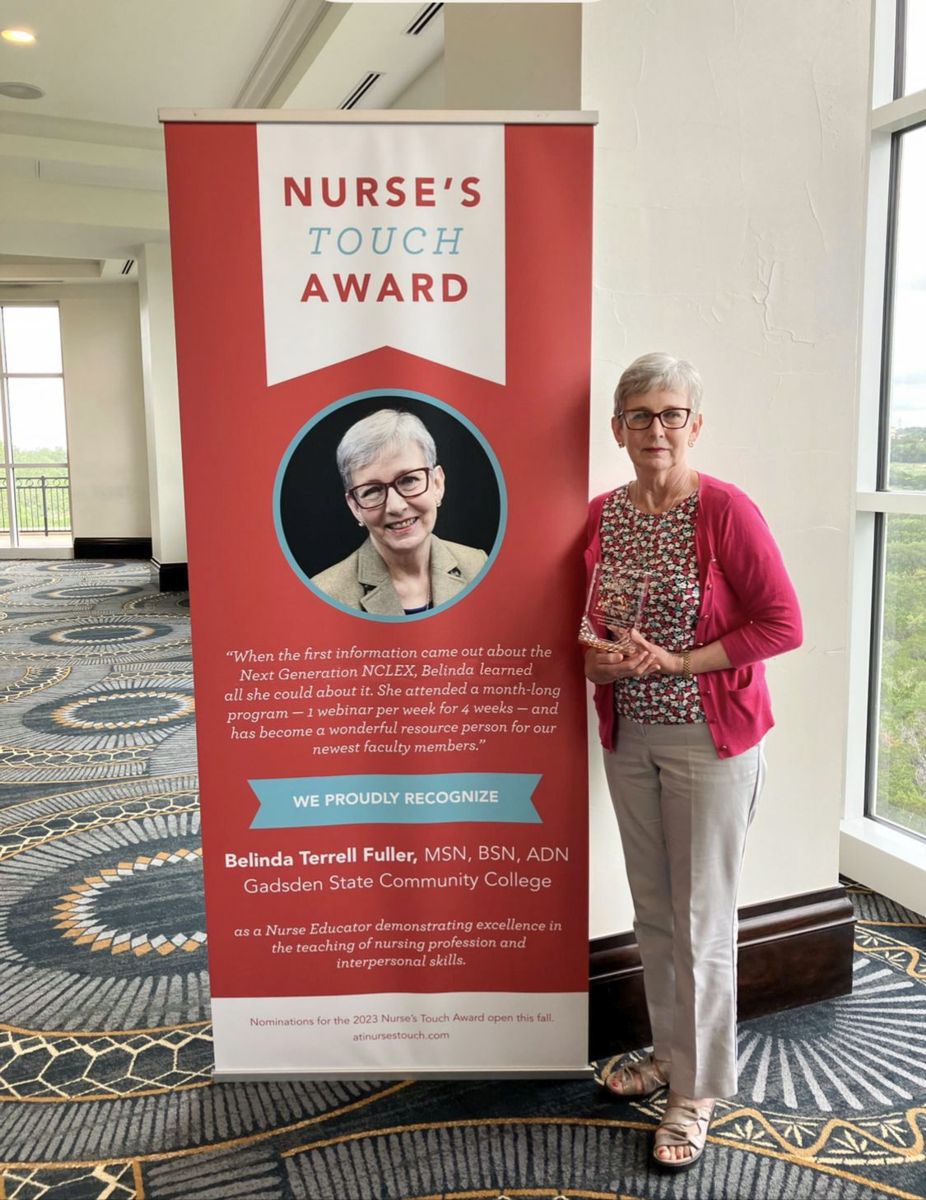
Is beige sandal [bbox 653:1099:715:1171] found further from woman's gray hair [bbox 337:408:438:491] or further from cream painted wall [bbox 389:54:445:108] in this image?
cream painted wall [bbox 389:54:445:108]

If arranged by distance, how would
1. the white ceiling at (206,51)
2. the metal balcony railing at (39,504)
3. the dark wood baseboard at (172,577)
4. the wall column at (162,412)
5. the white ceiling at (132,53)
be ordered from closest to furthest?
the white ceiling at (206,51)
the white ceiling at (132,53)
the wall column at (162,412)
the dark wood baseboard at (172,577)
the metal balcony railing at (39,504)

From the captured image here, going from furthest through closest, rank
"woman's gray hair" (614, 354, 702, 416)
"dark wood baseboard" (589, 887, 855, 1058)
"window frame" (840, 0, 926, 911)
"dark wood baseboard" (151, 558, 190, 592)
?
"dark wood baseboard" (151, 558, 190, 592)
"window frame" (840, 0, 926, 911)
"dark wood baseboard" (589, 887, 855, 1058)
"woman's gray hair" (614, 354, 702, 416)

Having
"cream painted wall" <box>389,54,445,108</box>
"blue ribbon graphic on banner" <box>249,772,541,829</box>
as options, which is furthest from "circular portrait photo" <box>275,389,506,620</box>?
"cream painted wall" <box>389,54,445,108</box>

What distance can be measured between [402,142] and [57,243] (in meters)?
9.05

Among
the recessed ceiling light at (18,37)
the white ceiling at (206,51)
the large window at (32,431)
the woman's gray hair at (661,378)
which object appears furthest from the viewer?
the large window at (32,431)

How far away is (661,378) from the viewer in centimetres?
202

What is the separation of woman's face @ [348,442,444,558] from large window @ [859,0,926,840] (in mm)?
1892

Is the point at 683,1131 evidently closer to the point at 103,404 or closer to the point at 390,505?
the point at 390,505

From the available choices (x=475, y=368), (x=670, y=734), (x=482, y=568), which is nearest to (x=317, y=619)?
(x=482, y=568)

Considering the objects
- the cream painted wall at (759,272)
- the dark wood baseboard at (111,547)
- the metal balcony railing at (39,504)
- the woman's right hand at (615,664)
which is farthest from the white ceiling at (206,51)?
the metal balcony railing at (39,504)

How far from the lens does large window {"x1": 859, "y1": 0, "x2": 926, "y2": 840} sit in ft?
10.7

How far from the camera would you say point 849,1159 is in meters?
2.12

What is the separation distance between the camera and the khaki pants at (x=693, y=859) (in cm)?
209

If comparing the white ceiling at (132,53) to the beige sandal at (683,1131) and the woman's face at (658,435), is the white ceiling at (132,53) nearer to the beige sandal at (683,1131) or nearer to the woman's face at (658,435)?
the woman's face at (658,435)
